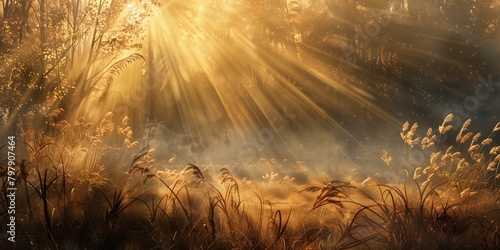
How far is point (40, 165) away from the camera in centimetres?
574

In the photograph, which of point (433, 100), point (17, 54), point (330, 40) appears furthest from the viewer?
point (330, 40)

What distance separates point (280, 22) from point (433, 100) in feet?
15.6

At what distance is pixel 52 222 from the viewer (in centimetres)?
414

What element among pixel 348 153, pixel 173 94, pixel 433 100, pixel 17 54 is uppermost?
pixel 17 54

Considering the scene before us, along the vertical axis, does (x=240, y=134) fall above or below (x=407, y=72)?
below

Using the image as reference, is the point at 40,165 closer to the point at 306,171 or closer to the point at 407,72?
the point at 306,171

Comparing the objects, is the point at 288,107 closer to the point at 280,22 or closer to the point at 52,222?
the point at 280,22

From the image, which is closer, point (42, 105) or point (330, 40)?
point (42, 105)

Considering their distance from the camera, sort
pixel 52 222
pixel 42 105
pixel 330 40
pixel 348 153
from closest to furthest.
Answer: pixel 52 222, pixel 42 105, pixel 348 153, pixel 330 40

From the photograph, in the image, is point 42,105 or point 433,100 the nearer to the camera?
point 42,105

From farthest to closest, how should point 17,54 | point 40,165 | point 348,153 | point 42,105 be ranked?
point 348,153 < point 42,105 < point 17,54 < point 40,165

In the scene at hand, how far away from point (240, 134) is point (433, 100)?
522 cm

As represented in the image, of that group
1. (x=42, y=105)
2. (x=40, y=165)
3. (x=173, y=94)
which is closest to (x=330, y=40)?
(x=173, y=94)

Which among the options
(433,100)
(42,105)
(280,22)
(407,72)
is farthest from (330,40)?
(42,105)
